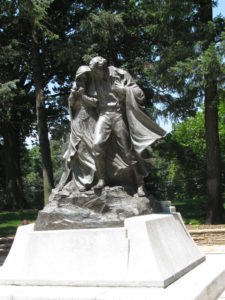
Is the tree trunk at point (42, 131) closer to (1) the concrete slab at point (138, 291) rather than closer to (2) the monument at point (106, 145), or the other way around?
(2) the monument at point (106, 145)

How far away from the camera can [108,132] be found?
6.79m

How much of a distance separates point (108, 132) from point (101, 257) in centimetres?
196

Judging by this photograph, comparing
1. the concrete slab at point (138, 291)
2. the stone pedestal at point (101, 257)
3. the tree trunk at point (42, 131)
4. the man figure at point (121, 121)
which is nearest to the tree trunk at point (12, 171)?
the tree trunk at point (42, 131)

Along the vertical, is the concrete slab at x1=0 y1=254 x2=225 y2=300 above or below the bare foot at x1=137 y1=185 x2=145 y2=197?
below

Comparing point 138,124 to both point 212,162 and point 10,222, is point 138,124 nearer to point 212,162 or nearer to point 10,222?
point 212,162

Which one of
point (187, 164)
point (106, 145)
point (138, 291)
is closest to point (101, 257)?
point (138, 291)

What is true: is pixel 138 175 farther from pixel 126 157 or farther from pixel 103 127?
pixel 103 127

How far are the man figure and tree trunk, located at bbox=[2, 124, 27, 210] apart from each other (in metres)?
17.5

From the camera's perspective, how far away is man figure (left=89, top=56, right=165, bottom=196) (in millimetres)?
6695

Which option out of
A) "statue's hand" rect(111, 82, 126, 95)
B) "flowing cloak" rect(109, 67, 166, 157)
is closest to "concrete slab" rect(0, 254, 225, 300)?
"flowing cloak" rect(109, 67, 166, 157)

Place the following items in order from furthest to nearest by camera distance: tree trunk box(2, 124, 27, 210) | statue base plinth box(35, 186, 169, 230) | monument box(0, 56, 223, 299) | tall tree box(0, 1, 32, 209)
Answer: tree trunk box(2, 124, 27, 210), tall tree box(0, 1, 32, 209), statue base plinth box(35, 186, 169, 230), monument box(0, 56, 223, 299)

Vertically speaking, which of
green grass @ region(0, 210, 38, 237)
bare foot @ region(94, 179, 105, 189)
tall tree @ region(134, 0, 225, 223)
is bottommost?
green grass @ region(0, 210, 38, 237)

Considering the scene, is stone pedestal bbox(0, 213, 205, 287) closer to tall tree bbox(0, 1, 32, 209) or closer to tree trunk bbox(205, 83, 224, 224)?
tree trunk bbox(205, 83, 224, 224)

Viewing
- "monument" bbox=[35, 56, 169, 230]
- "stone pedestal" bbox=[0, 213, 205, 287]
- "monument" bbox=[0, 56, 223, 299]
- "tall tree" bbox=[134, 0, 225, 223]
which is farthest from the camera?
"tall tree" bbox=[134, 0, 225, 223]
